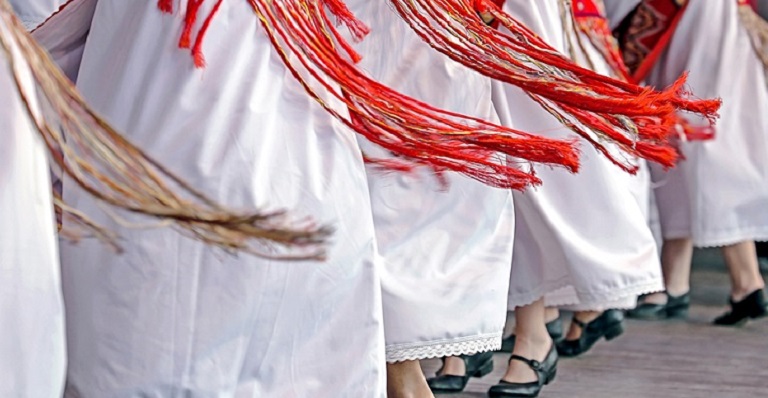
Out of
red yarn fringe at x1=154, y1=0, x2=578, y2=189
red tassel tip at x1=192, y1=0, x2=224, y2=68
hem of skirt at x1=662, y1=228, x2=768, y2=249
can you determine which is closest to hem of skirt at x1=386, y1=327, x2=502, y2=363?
red yarn fringe at x1=154, y1=0, x2=578, y2=189

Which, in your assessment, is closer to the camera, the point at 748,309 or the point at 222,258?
the point at 222,258

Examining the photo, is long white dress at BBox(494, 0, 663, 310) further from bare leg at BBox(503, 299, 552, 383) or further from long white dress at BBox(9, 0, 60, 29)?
long white dress at BBox(9, 0, 60, 29)

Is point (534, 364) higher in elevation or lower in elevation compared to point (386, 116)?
lower

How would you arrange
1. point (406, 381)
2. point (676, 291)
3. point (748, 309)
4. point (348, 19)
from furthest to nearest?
point (676, 291), point (748, 309), point (406, 381), point (348, 19)

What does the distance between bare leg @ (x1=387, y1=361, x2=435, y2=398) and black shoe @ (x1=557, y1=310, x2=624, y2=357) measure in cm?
106

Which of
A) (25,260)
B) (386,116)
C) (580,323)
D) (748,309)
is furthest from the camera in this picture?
(748,309)

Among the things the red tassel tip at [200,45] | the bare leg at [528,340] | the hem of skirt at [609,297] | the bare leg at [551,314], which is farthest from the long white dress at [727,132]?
the red tassel tip at [200,45]

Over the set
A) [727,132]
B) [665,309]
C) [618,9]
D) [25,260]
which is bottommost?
[665,309]

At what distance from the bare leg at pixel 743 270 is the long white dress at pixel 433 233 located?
140cm

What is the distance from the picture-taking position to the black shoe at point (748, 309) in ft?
13.2

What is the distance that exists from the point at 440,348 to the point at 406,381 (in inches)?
4.7

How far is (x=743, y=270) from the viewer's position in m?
4.05

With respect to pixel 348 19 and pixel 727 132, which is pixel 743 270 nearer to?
pixel 727 132

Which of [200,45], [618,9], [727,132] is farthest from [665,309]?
[200,45]
